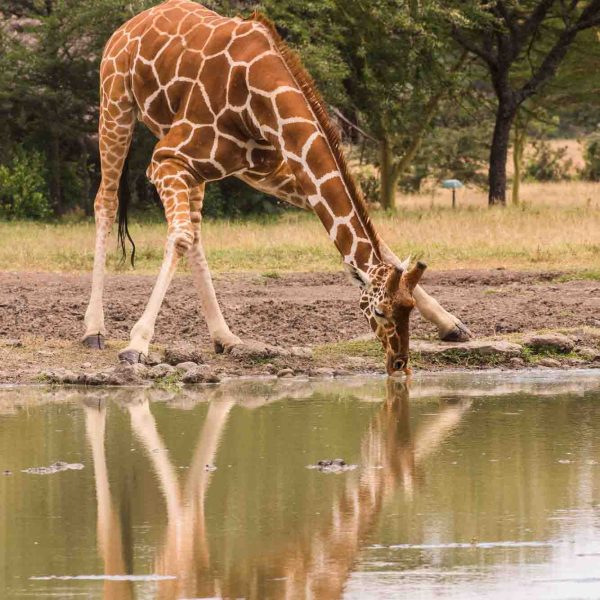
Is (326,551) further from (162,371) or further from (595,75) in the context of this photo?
(595,75)

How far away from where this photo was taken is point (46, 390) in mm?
9703

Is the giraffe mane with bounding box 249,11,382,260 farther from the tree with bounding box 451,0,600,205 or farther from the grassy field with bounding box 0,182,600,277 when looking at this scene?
the tree with bounding box 451,0,600,205

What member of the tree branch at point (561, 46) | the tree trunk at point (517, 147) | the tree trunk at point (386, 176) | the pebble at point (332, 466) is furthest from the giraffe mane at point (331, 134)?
the tree trunk at point (517, 147)

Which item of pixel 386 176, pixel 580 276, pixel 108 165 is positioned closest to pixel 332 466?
pixel 108 165

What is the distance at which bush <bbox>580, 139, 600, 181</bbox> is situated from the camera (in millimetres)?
43938

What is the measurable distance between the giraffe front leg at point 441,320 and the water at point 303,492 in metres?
1.06

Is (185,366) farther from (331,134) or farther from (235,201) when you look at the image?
(235,201)

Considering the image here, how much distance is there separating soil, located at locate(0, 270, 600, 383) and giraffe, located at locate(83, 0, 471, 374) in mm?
568

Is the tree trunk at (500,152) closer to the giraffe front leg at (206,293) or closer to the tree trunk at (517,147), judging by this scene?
the tree trunk at (517,147)

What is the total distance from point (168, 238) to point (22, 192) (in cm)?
1622

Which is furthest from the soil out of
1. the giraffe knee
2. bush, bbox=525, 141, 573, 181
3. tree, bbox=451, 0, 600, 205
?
bush, bbox=525, 141, 573, 181

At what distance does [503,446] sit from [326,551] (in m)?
2.25

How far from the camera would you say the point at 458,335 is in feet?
35.7

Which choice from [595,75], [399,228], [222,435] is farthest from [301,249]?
[595,75]
